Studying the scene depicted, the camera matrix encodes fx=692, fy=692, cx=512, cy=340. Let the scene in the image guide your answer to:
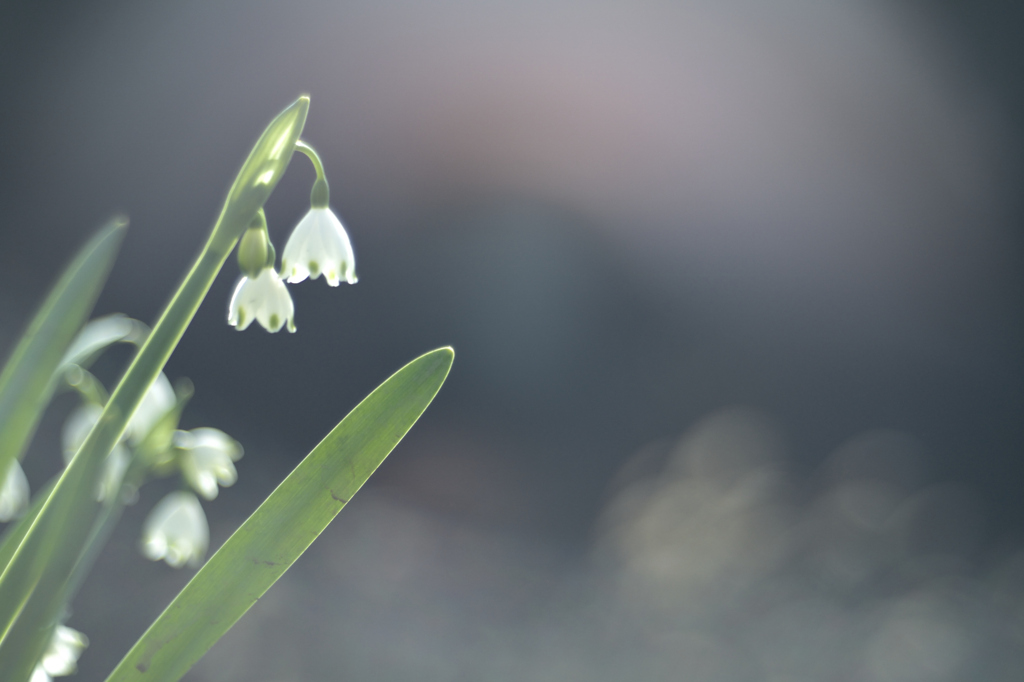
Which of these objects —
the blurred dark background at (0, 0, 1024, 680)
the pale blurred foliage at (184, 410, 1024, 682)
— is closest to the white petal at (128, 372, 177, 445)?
the pale blurred foliage at (184, 410, 1024, 682)

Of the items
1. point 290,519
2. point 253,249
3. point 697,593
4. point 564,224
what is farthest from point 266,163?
point 564,224

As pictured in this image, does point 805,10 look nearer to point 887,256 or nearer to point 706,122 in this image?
point 706,122

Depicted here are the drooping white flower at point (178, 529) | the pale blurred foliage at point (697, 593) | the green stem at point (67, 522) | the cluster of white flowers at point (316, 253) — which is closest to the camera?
the green stem at point (67, 522)

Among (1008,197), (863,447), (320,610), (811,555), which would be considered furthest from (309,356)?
(1008,197)

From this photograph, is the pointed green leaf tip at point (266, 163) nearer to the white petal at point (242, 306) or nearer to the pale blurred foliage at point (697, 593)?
the white petal at point (242, 306)

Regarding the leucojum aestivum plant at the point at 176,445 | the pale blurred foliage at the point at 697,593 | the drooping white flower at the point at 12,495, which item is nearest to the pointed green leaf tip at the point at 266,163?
the leucojum aestivum plant at the point at 176,445
